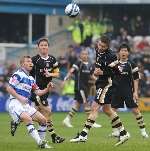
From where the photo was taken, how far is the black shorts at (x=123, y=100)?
1878cm

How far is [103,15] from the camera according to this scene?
41.5 meters

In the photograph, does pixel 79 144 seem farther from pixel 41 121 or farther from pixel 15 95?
pixel 15 95

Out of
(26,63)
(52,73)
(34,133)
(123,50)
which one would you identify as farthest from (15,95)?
(123,50)

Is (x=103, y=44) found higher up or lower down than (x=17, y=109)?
higher up

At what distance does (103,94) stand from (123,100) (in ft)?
8.57

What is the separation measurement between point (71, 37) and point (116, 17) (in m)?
4.35

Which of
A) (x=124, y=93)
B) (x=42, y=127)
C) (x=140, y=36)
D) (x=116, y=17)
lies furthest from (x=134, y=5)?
(x=42, y=127)

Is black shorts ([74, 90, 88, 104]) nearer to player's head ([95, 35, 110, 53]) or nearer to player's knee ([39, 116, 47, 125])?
player's head ([95, 35, 110, 53])

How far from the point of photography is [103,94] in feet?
54.0

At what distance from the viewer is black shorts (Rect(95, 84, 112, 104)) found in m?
16.4

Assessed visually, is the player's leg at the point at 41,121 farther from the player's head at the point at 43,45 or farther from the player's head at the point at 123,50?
the player's head at the point at 123,50

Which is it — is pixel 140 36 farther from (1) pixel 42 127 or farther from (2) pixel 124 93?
(1) pixel 42 127

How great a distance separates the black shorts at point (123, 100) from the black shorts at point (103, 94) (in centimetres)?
221

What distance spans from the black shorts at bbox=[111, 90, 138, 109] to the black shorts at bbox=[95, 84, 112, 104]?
221 centimetres
